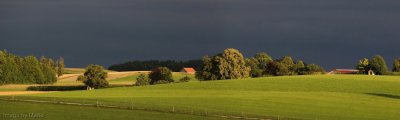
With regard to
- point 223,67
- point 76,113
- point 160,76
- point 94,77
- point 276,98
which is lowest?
point 76,113

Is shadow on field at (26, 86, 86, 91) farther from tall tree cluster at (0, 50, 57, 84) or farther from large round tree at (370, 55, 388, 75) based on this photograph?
large round tree at (370, 55, 388, 75)

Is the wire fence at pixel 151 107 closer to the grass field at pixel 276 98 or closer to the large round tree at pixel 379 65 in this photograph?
the grass field at pixel 276 98

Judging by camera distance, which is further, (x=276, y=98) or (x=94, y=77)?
(x=94, y=77)

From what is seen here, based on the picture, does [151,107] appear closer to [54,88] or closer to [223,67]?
[223,67]

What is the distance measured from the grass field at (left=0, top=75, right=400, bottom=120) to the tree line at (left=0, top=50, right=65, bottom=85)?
55623mm

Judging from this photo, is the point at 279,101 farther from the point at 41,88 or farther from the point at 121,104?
the point at 41,88

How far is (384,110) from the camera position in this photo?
64125mm

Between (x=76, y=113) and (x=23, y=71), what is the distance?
9103cm

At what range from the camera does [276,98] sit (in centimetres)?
7306

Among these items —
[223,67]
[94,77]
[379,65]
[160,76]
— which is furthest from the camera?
[379,65]

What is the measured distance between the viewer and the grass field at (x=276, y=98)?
196 feet

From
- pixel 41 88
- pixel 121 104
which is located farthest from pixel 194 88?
pixel 41 88

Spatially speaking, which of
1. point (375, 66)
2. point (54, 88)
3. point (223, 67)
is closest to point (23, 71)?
point (54, 88)

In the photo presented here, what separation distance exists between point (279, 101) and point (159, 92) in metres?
18.2
